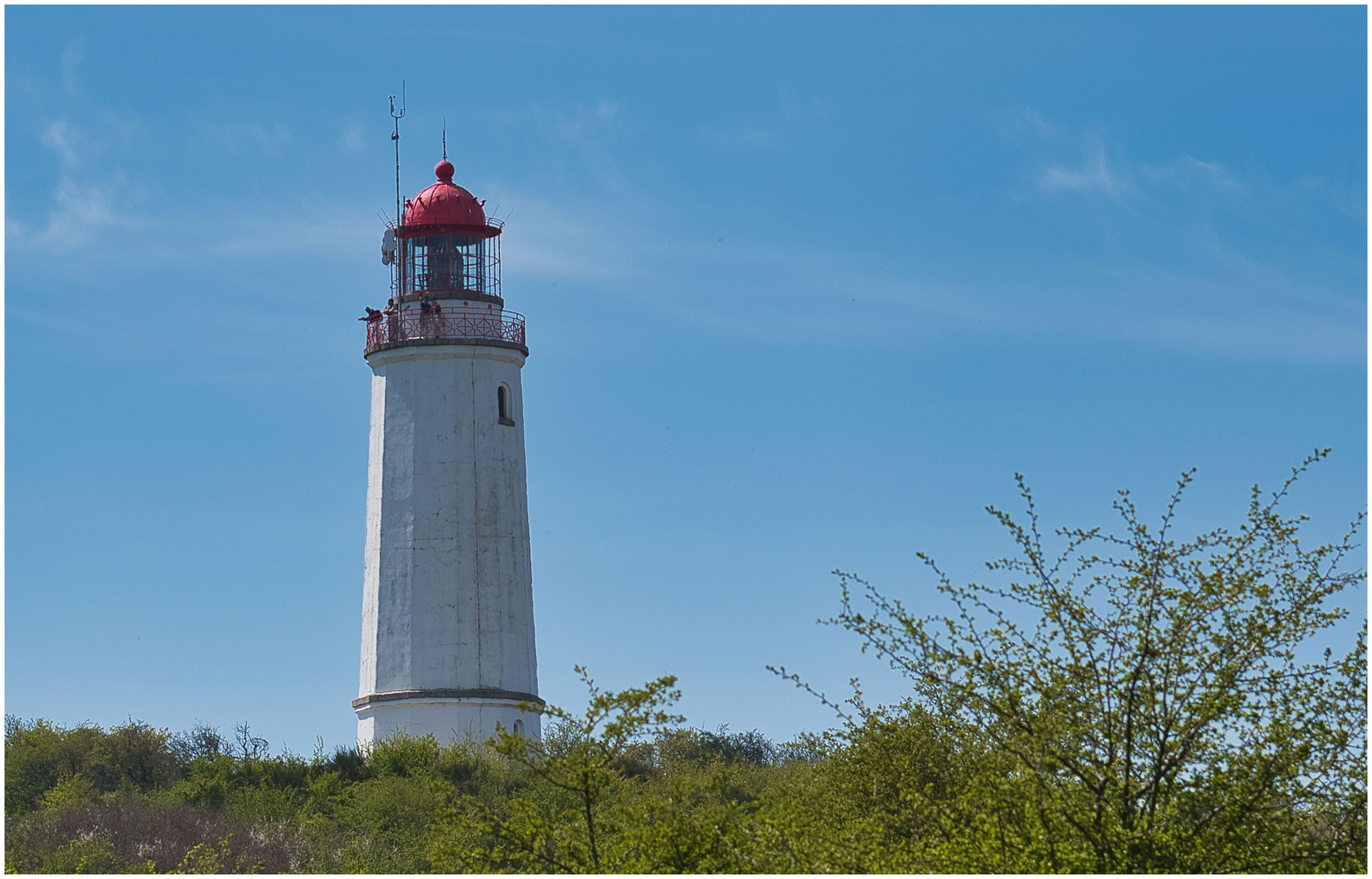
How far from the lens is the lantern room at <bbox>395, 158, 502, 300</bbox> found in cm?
4103

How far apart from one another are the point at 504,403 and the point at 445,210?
16.3ft

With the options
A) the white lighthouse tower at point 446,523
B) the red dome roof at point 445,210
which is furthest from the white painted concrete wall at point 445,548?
the red dome roof at point 445,210

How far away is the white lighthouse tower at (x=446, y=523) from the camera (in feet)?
125

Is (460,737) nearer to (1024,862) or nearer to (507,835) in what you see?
(507,835)

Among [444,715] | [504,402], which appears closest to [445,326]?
[504,402]

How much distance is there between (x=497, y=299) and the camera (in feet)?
134

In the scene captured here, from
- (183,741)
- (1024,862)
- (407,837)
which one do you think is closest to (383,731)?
(183,741)

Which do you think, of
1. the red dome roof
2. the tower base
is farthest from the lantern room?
the tower base

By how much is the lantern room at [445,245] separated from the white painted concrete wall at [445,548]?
209 centimetres

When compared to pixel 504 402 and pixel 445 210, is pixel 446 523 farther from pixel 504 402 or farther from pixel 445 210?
pixel 445 210

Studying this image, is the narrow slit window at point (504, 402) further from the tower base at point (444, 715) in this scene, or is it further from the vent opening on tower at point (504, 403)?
the tower base at point (444, 715)

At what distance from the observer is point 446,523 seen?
38750 mm

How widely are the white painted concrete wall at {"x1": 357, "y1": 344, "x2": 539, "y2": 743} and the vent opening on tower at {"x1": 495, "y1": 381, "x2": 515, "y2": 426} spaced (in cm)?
11

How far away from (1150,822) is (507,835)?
571cm
